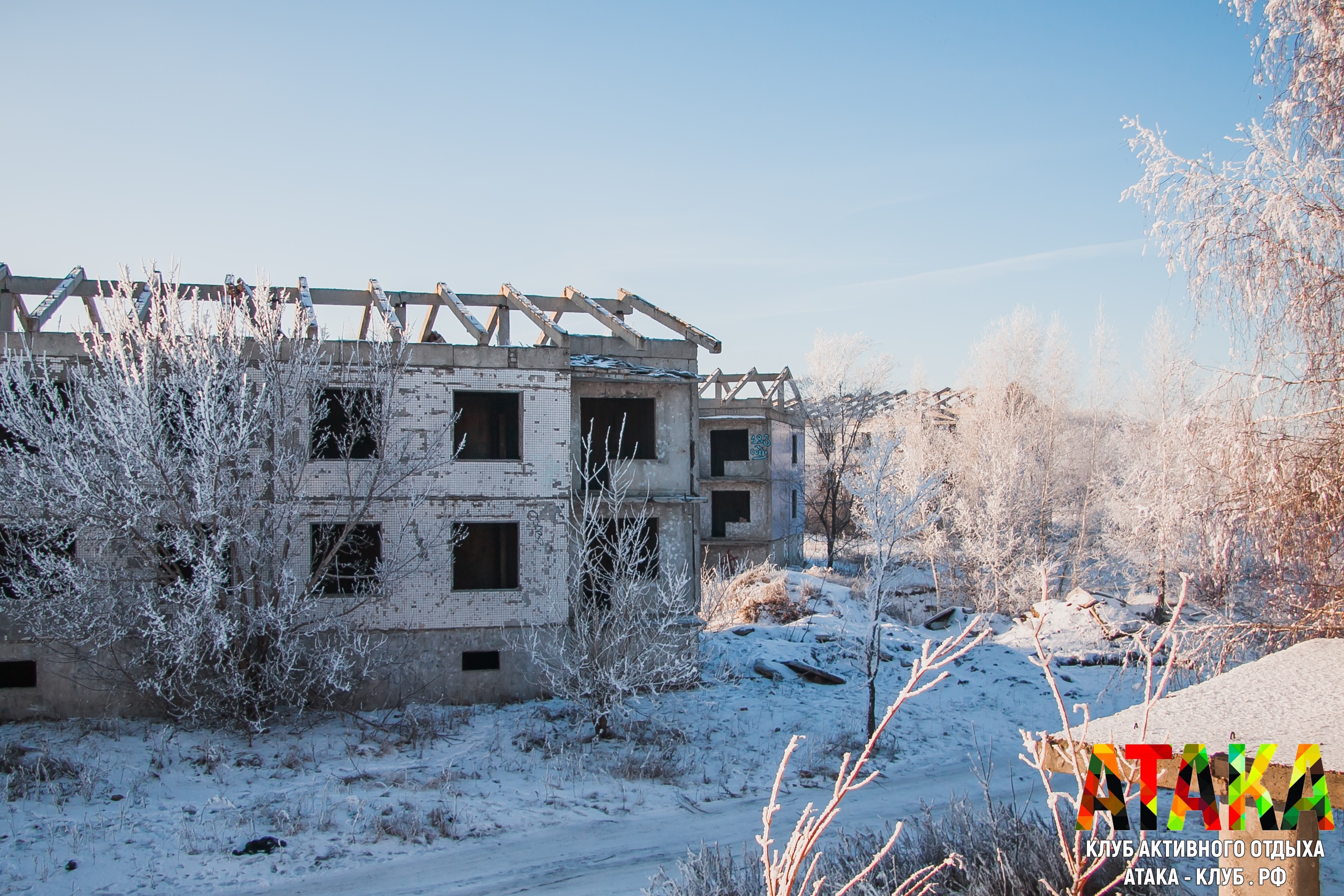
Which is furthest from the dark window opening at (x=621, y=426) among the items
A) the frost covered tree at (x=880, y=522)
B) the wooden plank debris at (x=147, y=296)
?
the wooden plank debris at (x=147, y=296)

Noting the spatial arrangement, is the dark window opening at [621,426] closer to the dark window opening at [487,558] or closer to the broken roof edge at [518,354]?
the broken roof edge at [518,354]

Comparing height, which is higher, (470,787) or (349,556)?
(349,556)

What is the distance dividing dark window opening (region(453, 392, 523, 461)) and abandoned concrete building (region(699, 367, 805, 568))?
16659 millimetres

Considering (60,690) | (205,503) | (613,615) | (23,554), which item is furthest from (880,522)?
(23,554)

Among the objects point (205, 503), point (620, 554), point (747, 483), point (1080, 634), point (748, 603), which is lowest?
point (1080, 634)

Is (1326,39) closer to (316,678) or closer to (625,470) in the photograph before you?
(625,470)

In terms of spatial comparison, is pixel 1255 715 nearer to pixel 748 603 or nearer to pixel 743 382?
pixel 748 603

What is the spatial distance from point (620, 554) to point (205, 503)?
20.4 feet

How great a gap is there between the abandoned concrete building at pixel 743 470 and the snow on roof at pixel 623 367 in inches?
602

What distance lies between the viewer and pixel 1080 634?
20.4 meters

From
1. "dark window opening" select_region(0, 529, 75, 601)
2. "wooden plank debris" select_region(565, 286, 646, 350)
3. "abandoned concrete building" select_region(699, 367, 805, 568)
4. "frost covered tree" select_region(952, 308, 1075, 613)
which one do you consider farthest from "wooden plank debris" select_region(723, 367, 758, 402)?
"dark window opening" select_region(0, 529, 75, 601)

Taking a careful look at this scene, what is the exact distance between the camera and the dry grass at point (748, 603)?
22.8m

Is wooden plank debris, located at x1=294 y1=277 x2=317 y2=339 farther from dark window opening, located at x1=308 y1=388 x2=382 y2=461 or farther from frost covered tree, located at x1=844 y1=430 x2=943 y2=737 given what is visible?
frost covered tree, located at x1=844 y1=430 x2=943 y2=737

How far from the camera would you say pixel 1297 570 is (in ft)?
26.7
